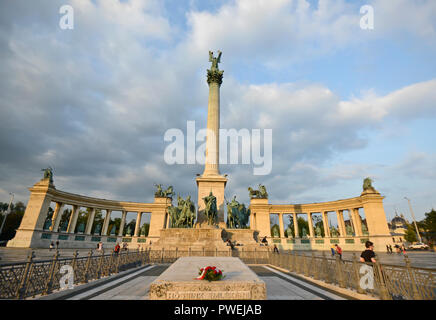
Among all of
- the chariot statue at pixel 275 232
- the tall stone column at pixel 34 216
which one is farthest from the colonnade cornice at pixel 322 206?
the tall stone column at pixel 34 216

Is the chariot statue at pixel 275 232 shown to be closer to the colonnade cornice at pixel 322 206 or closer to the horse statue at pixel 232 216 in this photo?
the colonnade cornice at pixel 322 206

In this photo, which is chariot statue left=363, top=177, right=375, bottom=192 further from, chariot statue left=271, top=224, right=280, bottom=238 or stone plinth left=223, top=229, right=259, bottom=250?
stone plinth left=223, top=229, right=259, bottom=250

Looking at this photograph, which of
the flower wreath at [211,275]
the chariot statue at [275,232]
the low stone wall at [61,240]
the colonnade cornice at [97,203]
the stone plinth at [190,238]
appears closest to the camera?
the flower wreath at [211,275]

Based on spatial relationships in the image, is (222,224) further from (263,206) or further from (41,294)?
(263,206)

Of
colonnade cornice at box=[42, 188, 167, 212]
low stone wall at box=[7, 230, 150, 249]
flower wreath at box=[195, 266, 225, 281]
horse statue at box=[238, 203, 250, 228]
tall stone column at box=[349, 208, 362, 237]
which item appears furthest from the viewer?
tall stone column at box=[349, 208, 362, 237]

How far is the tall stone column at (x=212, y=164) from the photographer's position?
24750 millimetres

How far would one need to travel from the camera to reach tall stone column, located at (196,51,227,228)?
24750 mm

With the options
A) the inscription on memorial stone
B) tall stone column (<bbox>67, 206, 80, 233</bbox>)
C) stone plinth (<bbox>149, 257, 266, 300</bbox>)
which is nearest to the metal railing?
stone plinth (<bbox>149, 257, 266, 300</bbox>)

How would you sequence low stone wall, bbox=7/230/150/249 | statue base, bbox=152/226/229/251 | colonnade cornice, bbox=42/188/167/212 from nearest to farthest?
statue base, bbox=152/226/229/251 < low stone wall, bbox=7/230/150/249 < colonnade cornice, bbox=42/188/167/212

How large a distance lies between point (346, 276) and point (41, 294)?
A: 11.0 meters

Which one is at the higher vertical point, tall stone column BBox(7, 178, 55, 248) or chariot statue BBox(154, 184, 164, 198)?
chariot statue BBox(154, 184, 164, 198)

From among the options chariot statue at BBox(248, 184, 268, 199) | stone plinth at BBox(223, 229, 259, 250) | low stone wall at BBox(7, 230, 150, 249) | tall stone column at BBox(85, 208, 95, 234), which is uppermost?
chariot statue at BBox(248, 184, 268, 199)

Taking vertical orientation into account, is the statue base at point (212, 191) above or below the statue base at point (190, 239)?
above

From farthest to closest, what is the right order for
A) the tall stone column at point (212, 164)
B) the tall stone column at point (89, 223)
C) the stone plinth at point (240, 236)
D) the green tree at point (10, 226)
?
the tall stone column at point (89, 223) < the green tree at point (10, 226) < the tall stone column at point (212, 164) < the stone plinth at point (240, 236)
